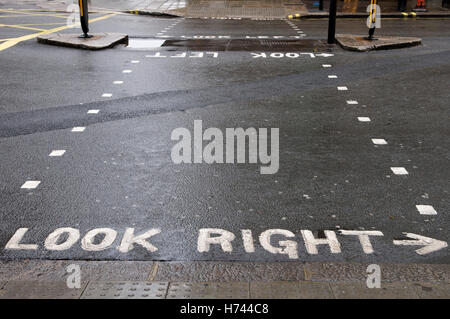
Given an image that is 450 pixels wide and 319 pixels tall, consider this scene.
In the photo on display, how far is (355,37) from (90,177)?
11244 mm

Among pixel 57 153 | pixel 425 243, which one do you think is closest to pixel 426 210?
pixel 425 243

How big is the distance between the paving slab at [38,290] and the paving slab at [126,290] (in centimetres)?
8

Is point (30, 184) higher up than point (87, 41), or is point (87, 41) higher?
point (87, 41)

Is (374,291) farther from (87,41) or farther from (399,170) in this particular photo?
(87,41)

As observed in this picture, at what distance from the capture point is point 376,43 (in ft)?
46.4

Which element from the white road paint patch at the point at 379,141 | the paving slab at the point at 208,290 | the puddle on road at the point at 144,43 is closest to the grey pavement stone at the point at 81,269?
the paving slab at the point at 208,290

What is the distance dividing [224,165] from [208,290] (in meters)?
2.70

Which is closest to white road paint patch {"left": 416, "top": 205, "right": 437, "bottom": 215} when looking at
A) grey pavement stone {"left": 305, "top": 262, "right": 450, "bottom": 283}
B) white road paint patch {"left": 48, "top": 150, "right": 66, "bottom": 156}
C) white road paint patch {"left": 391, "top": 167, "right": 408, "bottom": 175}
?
white road paint patch {"left": 391, "top": 167, "right": 408, "bottom": 175}

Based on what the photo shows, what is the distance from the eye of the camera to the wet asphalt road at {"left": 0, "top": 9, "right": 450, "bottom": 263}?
16.1 feet

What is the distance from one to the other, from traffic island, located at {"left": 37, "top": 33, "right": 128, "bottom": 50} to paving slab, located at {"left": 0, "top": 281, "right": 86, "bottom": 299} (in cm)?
1097

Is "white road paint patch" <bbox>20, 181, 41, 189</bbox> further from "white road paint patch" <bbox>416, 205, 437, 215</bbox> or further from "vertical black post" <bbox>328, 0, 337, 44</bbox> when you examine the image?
"vertical black post" <bbox>328, 0, 337, 44</bbox>

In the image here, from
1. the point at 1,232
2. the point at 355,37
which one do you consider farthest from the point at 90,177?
the point at 355,37
